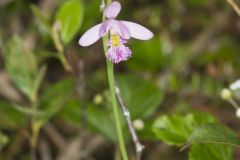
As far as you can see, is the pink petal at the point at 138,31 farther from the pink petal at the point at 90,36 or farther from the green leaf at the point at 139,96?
the green leaf at the point at 139,96

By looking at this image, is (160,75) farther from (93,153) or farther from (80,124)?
(80,124)

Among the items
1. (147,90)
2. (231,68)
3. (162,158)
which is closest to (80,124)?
(147,90)

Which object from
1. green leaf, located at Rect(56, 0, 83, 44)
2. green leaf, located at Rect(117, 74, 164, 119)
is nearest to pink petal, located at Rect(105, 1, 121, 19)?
green leaf, located at Rect(56, 0, 83, 44)

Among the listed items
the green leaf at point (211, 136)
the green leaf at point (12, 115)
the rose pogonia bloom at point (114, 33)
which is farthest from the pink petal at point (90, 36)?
the green leaf at point (12, 115)

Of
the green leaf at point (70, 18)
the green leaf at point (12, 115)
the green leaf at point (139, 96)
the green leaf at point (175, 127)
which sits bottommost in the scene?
the green leaf at point (175, 127)

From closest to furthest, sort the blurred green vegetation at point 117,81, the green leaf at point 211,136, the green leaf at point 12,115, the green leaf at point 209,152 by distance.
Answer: the green leaf at point 211,136, the green leaf at point 209,152, the blurred green vegetation at point 117,81, the green leaf at point 12,115

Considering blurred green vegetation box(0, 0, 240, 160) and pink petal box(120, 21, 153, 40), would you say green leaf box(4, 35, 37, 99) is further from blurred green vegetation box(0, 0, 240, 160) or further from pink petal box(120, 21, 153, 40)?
pink petal box(120, 21, 153, 40)

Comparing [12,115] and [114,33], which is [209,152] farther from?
[12,115]
